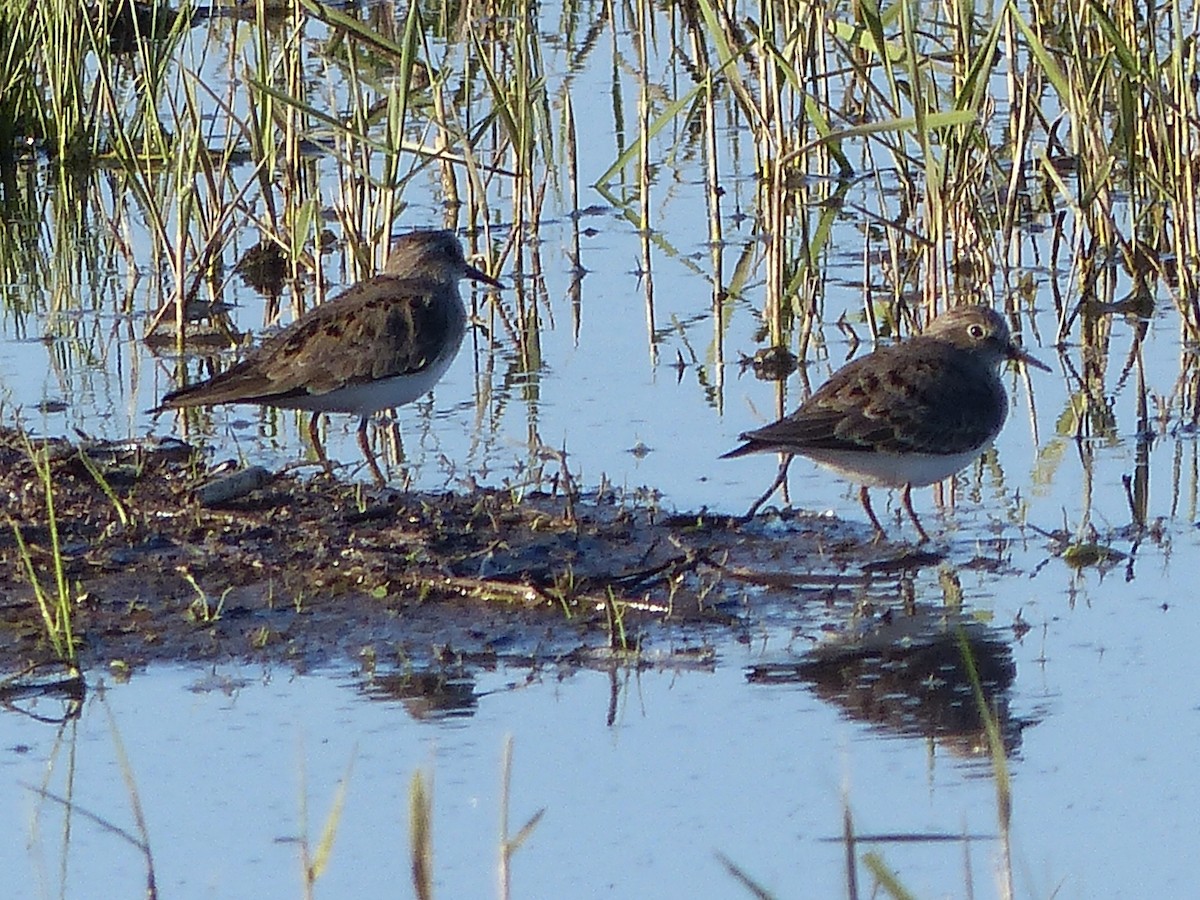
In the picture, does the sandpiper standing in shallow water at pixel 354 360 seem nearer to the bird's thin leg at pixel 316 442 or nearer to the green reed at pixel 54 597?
the bird's thin leg at pixel 316 442

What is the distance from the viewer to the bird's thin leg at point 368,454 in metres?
8.30

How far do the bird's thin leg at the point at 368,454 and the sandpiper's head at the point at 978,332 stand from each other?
6.60 ft

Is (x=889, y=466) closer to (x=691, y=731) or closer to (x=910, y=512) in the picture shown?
(x=910, y=512)

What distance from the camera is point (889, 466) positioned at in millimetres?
7758

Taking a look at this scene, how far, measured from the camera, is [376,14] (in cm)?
1623

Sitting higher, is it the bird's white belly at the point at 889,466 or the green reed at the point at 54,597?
the bird's white belly at the point at 889,466

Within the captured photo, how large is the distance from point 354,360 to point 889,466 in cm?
208

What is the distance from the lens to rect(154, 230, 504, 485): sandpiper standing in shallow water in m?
8.57

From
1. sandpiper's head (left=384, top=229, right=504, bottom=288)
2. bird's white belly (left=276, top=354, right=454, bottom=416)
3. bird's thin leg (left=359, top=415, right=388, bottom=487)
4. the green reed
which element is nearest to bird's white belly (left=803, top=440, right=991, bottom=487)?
bird's thin leg (left=359, top=415, right=388, bottom=487)

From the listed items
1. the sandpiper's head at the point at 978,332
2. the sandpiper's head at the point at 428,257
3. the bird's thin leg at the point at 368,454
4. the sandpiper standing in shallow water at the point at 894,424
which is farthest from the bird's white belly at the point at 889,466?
the sandpiper's head at the point at 428,257

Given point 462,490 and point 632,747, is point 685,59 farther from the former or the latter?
point 632,747

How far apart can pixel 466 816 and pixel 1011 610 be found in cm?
218

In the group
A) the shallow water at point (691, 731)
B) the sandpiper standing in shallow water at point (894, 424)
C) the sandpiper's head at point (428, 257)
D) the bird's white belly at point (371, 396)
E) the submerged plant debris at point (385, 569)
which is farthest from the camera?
the sandpiper's head at point (428, 257)

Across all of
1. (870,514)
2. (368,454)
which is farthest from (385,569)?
(870,514)
